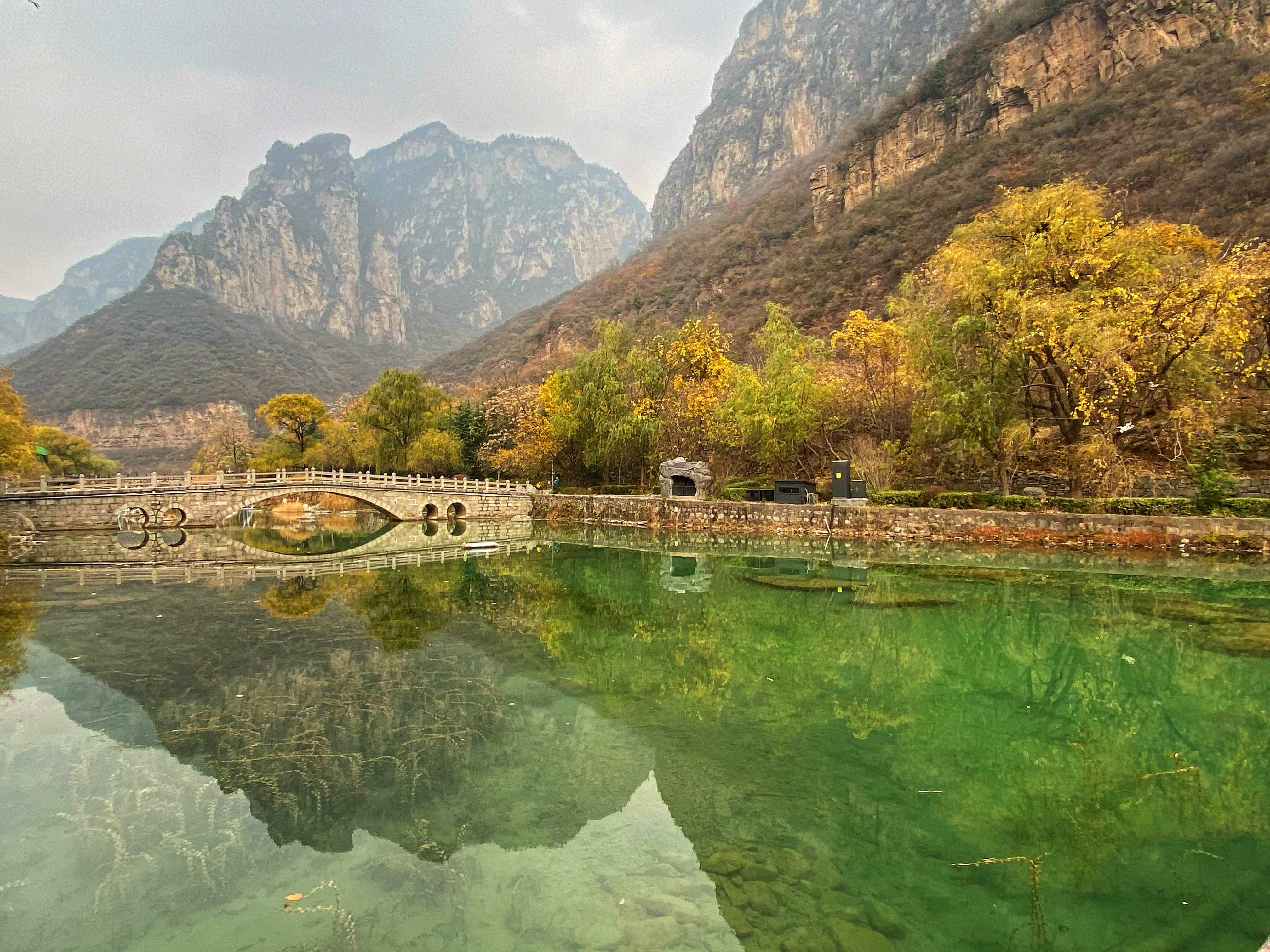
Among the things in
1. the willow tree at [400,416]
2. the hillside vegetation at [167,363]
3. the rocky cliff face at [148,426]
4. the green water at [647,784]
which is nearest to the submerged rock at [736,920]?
the green water at [647,784]

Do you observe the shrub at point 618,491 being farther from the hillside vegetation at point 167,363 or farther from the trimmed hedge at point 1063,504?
the hillside vegetation at point 167,363

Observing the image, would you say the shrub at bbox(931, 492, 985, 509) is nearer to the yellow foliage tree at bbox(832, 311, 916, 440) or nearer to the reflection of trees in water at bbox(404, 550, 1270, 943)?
the yellow foliage tree at bbox(832, 311, 916, 440)

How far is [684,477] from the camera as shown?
32438 millimetres

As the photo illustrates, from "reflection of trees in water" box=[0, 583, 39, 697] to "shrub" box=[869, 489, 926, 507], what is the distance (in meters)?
25.0

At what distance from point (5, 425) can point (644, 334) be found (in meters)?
32.9

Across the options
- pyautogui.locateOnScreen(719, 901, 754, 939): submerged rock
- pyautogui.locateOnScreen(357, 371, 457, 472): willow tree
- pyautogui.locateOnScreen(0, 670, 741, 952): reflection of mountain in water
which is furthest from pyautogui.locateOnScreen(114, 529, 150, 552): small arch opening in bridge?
pyautogui.locateOnScreen(719, 901, 754, 939): submerged rock

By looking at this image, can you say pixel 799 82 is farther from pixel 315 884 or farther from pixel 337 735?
pixel 315 884

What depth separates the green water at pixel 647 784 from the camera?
13.6 ft

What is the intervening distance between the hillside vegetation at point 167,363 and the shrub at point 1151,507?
9989 centimetres

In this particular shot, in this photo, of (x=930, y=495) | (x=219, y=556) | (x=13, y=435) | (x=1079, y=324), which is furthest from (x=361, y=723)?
(x=13, y=435)

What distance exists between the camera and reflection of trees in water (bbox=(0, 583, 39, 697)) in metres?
9.80

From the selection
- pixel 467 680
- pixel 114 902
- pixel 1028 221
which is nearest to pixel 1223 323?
pixel 1028 221

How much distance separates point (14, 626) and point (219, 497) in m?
22.6

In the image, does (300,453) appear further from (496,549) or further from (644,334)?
(496,549)
